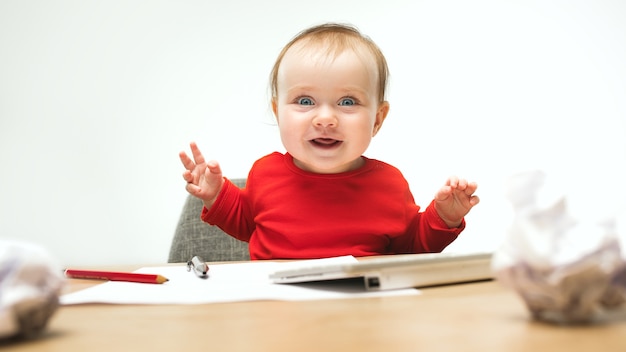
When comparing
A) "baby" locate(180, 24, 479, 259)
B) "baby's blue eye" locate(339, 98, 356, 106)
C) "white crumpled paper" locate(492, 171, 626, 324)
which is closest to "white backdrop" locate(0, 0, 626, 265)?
"baby" locate(180, 24, 479, 259)

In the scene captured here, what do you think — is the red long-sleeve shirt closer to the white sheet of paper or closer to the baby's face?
the baby's face

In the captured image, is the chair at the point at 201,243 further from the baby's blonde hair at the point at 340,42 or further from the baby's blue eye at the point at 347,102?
the baby's blue eye at the point at 347,102

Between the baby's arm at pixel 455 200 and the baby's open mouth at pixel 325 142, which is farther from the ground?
the baby's open mouth at pixel 325 142

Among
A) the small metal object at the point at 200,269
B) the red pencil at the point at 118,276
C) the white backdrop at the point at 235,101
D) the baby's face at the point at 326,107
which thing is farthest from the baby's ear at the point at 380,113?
the white backdrop at the point at 235,101

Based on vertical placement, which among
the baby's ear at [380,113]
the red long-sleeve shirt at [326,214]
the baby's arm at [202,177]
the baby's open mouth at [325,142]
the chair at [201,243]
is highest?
the baby's ear at [380,113]

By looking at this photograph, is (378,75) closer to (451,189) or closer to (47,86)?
(451,189)

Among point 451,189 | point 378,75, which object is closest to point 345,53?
point 378,75

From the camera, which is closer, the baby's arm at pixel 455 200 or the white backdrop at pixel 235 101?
the baby's arm at pixel 455 200

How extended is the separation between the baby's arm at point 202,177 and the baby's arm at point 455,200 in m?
0.41

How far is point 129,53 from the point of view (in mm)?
2932

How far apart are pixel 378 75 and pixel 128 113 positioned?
72.5 inches

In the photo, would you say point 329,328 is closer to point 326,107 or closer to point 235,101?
point 326,107

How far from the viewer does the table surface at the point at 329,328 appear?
0.42 metres

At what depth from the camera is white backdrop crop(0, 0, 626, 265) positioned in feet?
9.18
